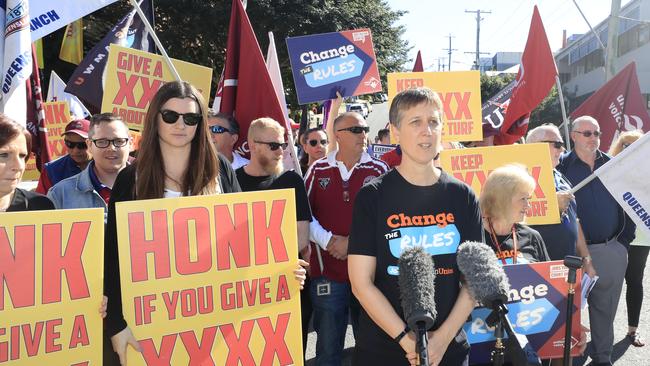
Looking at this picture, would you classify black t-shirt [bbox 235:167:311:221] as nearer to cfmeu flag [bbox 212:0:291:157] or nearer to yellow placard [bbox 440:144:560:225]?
cfmeu flag [bbox 212:0:291:157]

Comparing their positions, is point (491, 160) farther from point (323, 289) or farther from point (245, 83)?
point (245, 83)

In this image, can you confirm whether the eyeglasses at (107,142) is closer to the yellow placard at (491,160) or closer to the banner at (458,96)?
the yellow placard at (491,160)

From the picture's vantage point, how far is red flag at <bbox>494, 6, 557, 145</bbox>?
638cm

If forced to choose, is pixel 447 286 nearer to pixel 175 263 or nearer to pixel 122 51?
pixel 175 263

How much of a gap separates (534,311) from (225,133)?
9.32 feet

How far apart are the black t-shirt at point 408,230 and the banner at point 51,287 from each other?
1.12 m

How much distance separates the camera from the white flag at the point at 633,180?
3.82 metres

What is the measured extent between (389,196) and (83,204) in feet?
6.29

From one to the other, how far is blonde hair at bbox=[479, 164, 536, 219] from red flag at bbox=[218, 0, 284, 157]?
1.95 m

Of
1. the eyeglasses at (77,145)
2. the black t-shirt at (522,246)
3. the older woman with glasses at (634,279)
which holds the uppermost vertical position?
the eyeglasses at (77,145)

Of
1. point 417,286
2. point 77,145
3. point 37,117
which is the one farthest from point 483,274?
point 37,117

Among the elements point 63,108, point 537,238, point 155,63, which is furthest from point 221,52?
point 537,238

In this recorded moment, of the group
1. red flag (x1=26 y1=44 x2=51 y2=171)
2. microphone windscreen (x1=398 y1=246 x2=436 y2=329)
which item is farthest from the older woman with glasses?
red flag (x1=26 y1=44 x2=51 y2=171)

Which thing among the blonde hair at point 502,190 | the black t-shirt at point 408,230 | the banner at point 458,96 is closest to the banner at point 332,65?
the banner at point 458,96
